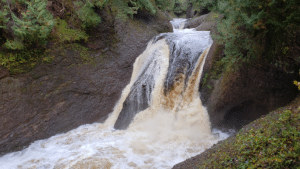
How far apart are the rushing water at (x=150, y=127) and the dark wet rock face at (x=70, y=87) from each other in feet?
1.28

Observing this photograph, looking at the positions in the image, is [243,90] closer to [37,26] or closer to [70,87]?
[70,87]

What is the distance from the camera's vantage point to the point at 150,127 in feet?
22.2

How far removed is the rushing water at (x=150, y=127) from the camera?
506 cm

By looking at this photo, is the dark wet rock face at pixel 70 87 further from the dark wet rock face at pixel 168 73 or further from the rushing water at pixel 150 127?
the dark wet rock face at pixel 168 73

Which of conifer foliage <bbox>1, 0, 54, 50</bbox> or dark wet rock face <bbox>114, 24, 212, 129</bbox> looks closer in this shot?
conifer foliage <bbox>1, 0, 54, 50</bbox>

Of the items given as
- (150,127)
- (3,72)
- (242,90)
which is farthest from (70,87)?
(242,90)

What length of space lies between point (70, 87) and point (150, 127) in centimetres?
373

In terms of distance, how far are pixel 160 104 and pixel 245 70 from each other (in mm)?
3466

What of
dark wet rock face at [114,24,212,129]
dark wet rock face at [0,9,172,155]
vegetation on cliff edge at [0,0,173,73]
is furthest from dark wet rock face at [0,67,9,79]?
dark wet rock face at [114,24,212,129]

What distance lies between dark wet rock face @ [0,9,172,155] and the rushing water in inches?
15.4

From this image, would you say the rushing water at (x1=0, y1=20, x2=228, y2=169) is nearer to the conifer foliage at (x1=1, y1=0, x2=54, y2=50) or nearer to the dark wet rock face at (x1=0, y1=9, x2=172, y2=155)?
the dark wet rock face at (x1=0, y1=9, x2=172, y2=155)

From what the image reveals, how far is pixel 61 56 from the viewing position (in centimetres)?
685

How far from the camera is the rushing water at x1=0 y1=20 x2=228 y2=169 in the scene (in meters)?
5.06

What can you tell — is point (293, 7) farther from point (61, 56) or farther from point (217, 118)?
point (61, 56)
